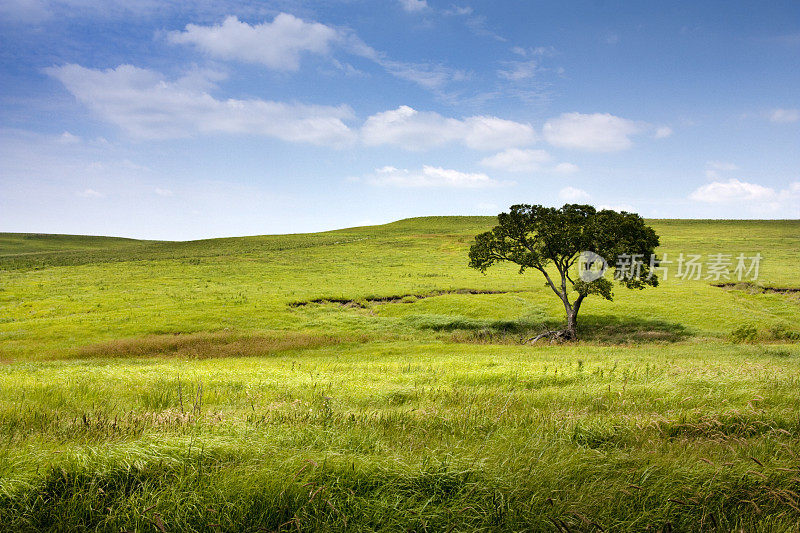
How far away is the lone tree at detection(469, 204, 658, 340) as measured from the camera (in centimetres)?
Result: 3281

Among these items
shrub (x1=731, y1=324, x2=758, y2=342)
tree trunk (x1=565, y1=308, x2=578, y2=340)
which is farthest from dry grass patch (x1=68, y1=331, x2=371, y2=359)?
shrub (x1=731, y1=324, x2=758, y2=342)

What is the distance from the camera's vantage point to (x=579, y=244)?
34594 millimetres

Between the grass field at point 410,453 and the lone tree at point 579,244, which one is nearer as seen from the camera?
the grass field at point 410,453

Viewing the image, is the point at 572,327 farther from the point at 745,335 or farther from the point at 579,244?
the point at 745,335

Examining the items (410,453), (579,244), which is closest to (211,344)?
(410,453)

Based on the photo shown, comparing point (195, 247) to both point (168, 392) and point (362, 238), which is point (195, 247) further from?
point (168, 392)

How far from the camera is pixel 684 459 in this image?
4.24 m

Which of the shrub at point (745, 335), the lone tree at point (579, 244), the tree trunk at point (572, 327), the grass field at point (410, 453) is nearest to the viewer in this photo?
the grass field at point (410, 453)

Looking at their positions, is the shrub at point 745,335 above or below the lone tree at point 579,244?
below

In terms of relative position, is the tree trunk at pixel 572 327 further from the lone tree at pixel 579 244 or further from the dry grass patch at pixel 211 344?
the dry grass patch at pixel 211 344

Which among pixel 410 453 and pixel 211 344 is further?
pixel 211 344

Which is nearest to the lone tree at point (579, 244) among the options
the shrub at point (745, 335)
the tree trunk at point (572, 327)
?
the tree trunk at point (572, 327)

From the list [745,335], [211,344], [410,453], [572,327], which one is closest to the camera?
[410,453]

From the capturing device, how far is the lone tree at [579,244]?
1292 inches
